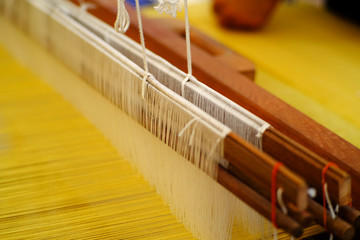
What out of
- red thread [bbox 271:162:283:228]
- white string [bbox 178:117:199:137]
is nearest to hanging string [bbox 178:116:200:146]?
white string [bbox 178:117:199:137]

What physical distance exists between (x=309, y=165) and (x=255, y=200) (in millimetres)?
75

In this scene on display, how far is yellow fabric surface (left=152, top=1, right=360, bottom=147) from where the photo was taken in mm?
1047

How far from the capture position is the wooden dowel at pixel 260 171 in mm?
514

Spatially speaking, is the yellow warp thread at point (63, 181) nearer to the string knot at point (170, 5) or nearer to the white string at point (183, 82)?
the white string at point (183, 82)

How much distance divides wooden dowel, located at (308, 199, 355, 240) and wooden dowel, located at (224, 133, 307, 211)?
64 mm

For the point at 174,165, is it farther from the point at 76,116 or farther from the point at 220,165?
the point at 76,116

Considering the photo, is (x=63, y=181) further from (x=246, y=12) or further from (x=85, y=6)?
(x=246, y=12)

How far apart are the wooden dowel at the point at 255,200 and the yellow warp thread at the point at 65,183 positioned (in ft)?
0.53

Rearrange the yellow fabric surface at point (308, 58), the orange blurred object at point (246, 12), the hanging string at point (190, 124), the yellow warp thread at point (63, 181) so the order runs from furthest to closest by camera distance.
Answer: the orange blurred object at point (246, 12) → the yellow fabric surface at point (308, 58) → the yellow warp thread at point (63, 181) → the hanging string at point (190, 124)

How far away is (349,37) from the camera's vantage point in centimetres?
150

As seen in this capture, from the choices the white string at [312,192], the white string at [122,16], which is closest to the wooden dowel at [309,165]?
the white string at [312,192]

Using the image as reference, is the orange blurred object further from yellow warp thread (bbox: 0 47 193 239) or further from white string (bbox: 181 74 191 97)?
white string (bbox: 181 74 191 97)

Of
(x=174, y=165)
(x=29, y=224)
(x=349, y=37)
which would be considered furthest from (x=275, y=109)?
(x=349, y=37)

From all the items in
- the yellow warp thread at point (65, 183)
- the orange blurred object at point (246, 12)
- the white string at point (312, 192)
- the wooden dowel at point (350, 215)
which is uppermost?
the white string at point (312, 192)
